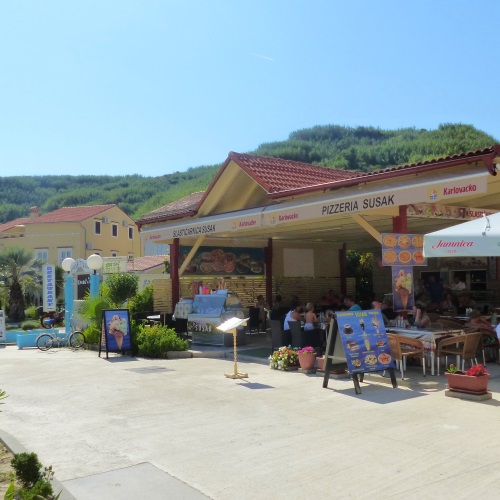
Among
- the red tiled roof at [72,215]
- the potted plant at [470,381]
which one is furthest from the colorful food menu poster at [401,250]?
the red tiled roof at [72,215]

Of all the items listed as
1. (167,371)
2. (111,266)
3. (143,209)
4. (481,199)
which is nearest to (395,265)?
(481,199)

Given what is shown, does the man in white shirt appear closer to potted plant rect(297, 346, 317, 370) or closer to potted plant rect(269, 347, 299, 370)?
potted plant rect(269, 347, 299, 370)

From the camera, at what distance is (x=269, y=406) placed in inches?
319

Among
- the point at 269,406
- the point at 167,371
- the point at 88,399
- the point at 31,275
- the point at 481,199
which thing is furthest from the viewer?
the point at 31,275

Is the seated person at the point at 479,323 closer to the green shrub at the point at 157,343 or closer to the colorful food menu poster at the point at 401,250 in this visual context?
the colorful food menu poster at the point at 401,250

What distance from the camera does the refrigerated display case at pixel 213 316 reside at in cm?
1512

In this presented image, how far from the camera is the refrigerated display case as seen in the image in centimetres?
1512

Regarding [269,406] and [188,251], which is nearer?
[269,406]

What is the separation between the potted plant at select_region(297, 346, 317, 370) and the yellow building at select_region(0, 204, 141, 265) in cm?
3668

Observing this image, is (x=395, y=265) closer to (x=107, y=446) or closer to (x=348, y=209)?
(x=348, y=209)

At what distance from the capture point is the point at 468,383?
8.09 metres

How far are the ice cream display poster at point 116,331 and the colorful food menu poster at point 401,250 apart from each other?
6.89 meters

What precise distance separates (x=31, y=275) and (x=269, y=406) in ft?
89.8

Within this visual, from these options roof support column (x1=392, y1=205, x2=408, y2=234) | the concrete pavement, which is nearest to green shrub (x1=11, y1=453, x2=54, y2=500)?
the concrete pavement
